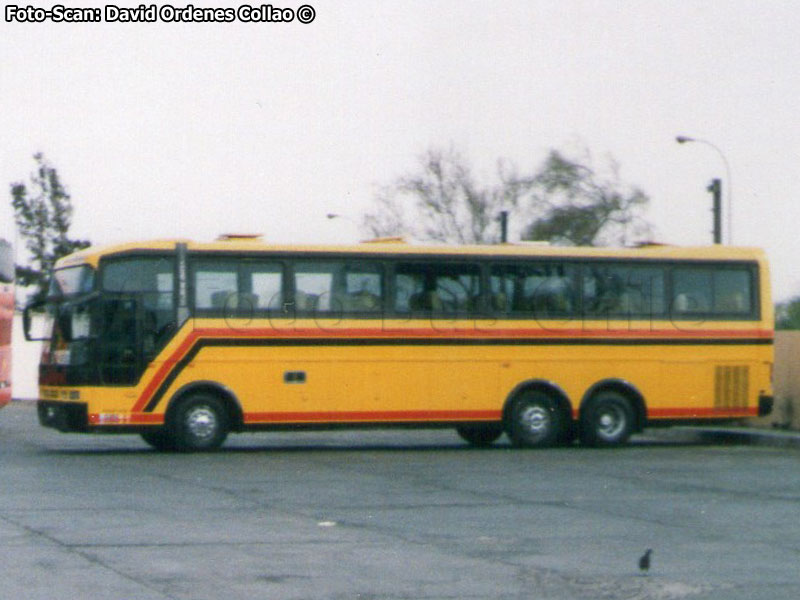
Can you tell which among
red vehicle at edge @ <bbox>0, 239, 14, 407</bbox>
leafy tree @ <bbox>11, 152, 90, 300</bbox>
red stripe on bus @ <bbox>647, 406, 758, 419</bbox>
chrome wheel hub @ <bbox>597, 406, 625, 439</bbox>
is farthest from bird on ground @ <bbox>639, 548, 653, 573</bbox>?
leafy tree @ <bbox>11, 152, 90, 300</bbox>

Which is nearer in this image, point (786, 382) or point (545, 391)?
point (545, 391)

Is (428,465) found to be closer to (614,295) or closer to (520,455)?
(520,455)

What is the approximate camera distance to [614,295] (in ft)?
A: 79.0

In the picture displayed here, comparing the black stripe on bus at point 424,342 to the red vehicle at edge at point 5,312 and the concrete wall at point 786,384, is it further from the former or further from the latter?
the red vehicle at edge at point 5,312

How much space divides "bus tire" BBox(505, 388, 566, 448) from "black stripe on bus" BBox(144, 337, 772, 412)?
0.84m

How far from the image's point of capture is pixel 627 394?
24281 mm

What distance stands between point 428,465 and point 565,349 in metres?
4.27

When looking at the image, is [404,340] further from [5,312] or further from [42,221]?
[42,221]

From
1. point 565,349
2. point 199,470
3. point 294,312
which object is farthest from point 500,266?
point 199,470

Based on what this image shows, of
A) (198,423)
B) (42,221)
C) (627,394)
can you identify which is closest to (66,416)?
(198,423)

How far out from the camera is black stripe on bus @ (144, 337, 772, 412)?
21.8 meters

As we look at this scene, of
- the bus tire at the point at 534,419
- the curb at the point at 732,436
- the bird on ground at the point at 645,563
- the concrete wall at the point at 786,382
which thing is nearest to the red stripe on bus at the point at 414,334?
the bus tire at the point at 534,419

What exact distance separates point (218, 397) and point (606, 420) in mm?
6005

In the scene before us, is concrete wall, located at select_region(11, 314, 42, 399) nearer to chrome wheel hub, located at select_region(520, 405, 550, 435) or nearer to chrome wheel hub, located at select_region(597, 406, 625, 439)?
chrome wheel hub, located at select_region(520, 405, 550, 435)
